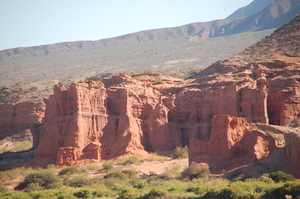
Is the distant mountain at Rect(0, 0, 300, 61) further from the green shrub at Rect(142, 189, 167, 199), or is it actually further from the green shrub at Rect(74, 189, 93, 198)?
the green shrub at Rect(142, 189, 167, 199)

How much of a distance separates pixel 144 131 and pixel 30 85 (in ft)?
153

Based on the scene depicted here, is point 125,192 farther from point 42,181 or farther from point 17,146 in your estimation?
point 17,146

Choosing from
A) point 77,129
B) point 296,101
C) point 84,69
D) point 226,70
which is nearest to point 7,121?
point 77,129

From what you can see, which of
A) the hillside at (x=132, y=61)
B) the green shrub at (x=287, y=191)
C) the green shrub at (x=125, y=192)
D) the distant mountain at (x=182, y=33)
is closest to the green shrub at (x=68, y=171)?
the green shrub at (x=125, y=192)

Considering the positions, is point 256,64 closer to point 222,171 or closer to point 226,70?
point 226,70

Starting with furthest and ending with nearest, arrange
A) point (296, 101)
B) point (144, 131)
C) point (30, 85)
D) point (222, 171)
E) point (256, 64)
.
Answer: point (30, 85) → point (256, 64) → point (144, 131) → point (296, 101) → point (222, 171)

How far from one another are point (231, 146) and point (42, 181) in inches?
510

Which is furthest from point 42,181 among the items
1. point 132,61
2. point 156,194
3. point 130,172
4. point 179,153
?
point 132,61

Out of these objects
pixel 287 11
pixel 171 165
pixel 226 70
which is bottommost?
pixel 171 165

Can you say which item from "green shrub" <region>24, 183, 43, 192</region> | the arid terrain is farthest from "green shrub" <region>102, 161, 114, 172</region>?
"green shrub" <region>24, 183, 43, 192</region>

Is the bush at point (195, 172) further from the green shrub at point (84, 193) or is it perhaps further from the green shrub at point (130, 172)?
the green shrub at point (84, 193)

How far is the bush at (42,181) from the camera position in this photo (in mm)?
30155

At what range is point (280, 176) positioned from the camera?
2325 centimetres

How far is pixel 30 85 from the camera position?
84875 millimetres
